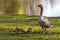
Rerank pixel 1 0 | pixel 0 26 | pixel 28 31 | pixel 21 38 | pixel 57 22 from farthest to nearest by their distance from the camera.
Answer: pixel 1 0
pixel 57 22
pixel 0 26
pixel 28 31
pixel 21 38

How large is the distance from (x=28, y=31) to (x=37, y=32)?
0.67ft

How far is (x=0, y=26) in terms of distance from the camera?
7.74 meters

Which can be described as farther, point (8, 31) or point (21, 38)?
point (8, 31)

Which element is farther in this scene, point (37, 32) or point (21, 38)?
point (37, 32)

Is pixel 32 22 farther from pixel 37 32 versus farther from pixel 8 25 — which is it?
pixel 37 32

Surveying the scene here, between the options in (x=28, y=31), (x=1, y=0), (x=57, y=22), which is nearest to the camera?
(x=28, y=31)

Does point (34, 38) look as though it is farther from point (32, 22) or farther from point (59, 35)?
point (32, 22)

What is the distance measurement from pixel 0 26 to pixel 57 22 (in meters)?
1.57

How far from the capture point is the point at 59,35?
6.65 meters

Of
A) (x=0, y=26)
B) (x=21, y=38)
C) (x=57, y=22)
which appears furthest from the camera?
(x=57, y=22)

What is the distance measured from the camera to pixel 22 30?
6988mm

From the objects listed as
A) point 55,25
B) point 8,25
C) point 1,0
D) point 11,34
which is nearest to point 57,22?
point 55,25

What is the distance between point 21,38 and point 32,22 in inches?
82.8

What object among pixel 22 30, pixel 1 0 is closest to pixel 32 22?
pixel 22 30
